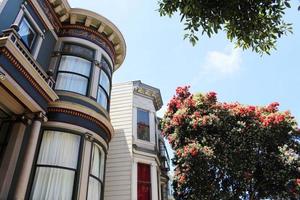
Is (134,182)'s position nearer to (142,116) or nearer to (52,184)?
(142,116)

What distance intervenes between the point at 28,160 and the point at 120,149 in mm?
7488

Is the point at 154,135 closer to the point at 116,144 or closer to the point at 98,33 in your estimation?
the point at 116,144

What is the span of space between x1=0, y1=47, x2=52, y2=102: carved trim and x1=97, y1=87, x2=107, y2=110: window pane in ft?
9.38

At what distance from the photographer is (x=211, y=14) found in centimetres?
591

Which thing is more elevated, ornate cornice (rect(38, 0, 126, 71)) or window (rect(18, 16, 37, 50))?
ornate cornice (rect(38, 0, 126, 71))

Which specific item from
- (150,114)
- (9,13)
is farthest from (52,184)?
(150,114)

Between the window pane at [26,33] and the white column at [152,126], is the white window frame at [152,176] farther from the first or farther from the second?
the window pane at [26,33]

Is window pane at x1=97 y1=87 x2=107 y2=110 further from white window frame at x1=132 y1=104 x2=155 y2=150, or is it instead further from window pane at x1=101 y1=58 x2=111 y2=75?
white window frame at x1=132 y1=104 x2=155 y2=150

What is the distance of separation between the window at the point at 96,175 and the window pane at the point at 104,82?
2.99 metres

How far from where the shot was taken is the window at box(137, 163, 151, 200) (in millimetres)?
14266

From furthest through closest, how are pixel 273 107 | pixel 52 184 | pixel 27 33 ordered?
1. pixel 273 107
2. pixel 27 33
3. pixel 52 184

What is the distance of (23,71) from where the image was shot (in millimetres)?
8070

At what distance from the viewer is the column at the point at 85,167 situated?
9054 millimetres

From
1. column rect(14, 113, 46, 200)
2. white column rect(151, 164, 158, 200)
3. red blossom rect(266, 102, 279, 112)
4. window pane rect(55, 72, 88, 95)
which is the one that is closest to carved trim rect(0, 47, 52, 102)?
column rect(14, 113, 46, 200)
